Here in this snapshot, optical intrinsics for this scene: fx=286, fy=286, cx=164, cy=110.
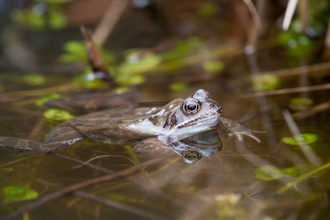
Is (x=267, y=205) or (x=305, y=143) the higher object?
(x=305, y=143)

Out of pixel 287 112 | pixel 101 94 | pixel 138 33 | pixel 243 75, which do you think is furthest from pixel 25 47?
pixel 287 112

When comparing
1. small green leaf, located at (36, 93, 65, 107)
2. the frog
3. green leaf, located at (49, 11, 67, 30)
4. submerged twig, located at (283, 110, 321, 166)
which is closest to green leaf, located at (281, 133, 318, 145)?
submerged twig, located at (283, 110, 321, 166)

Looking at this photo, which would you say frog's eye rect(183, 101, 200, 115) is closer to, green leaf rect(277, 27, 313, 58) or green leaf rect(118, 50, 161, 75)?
green leaf rect(118, 50, 161, 75)

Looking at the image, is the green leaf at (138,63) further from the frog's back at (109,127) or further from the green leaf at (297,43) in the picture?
the green leaf at (297,43)

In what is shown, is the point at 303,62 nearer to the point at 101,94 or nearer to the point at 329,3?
the point at 329,3

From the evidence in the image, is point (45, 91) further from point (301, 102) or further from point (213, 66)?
point (301, 102)

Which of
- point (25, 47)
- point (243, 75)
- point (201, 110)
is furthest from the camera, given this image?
point (25, 47)
